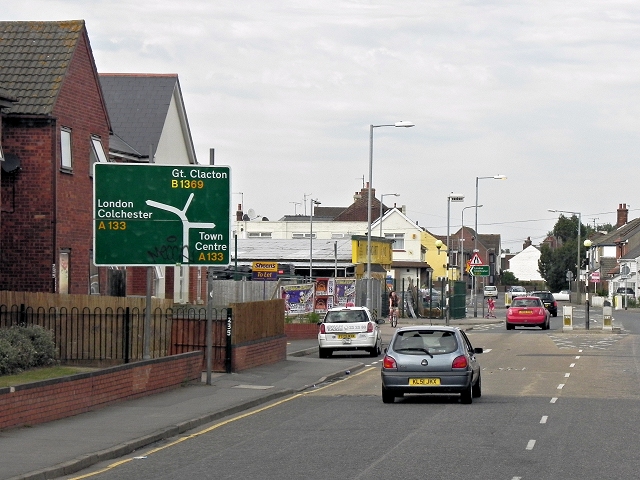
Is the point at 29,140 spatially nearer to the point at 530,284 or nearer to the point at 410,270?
the point at 410,270

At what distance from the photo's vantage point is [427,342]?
20.3 m

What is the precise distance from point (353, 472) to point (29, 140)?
765 inches

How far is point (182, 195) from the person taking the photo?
76.0 feet

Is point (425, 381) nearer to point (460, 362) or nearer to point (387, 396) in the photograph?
point (460, 362)

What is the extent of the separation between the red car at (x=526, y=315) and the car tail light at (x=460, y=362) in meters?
32.9

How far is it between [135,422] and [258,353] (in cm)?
1095

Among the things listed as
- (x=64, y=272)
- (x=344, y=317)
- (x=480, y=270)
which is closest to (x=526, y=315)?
(x=480, y=270)

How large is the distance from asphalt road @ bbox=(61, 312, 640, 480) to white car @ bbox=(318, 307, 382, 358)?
22.8ft

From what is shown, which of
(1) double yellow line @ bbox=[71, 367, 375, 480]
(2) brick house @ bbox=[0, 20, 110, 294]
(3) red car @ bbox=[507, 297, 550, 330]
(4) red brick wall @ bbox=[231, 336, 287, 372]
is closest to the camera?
Answer: (1) double yellow line @ bbox=[71, 367, 375, 480]

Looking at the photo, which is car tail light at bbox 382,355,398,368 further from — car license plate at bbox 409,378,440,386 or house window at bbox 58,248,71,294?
house window at bbox 58,248,71,294

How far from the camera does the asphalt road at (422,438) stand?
12.7 m

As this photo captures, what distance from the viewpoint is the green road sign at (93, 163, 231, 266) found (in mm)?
22875

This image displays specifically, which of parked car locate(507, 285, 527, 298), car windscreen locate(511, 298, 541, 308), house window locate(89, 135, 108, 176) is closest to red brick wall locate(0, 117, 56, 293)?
house window locate(89, 135, 108, 176)

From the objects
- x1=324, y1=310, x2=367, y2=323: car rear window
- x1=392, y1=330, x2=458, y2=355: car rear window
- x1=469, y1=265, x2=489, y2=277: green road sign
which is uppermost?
x1=469, y1=265, x2=489, y2=277: green road sign
